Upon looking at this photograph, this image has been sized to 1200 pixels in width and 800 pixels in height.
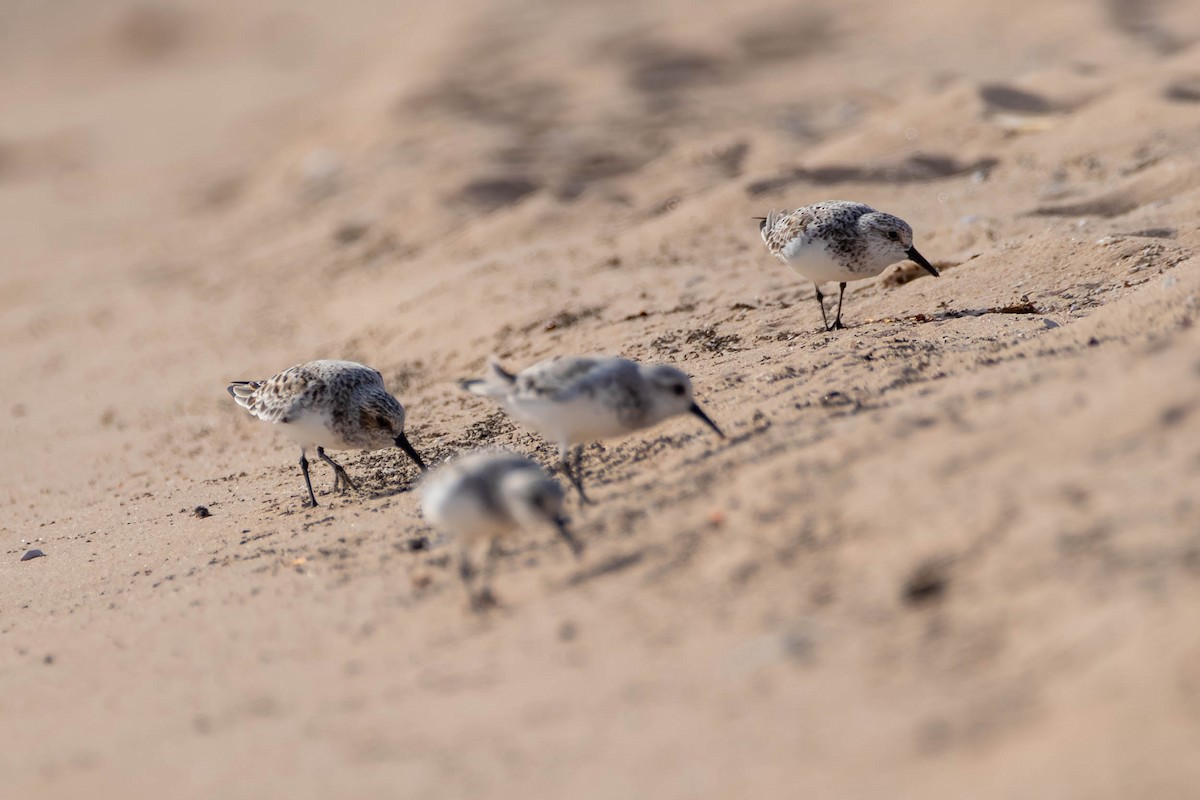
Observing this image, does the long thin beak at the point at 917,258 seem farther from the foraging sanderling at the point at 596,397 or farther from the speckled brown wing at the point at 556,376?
the speckled brown wing at the point at 556,376

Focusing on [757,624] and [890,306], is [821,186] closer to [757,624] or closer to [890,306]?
[890,306]

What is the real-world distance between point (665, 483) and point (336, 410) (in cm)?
300

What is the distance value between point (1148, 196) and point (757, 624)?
914 centimetres

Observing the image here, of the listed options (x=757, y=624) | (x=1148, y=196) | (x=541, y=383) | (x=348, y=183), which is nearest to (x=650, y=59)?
(x=348, y=183)

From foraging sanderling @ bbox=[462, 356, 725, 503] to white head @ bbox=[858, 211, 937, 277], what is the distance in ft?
10.0

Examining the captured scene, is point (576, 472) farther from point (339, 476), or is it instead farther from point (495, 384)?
point (339, 476)

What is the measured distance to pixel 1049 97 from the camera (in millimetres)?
17094

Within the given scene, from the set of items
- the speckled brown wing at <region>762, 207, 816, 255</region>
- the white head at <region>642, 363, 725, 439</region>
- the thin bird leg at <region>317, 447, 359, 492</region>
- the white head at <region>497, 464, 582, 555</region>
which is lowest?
the thin bird leg at <region>317, 447, 359, 492</region>

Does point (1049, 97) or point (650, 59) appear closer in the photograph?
point (1049, 97)

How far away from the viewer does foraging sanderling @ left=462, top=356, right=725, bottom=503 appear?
679cm

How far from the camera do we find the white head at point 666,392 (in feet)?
22.6

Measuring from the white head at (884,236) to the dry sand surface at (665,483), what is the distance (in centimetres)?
68

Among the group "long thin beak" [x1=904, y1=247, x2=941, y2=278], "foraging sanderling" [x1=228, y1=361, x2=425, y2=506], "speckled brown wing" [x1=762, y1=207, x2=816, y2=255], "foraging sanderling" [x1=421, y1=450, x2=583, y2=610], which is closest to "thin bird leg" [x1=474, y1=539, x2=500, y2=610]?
"foraging sanderling" [x1=421, y1=450, x2=583, y2=610]

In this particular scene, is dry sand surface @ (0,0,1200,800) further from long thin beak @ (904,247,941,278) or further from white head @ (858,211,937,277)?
white head @ (858,211,937,277)
